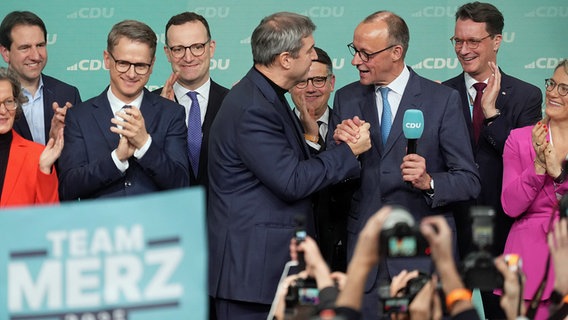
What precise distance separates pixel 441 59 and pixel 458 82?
153 centimetres

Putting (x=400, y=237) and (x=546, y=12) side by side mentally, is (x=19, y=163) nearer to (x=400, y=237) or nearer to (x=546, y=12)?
(x=400, y=237)

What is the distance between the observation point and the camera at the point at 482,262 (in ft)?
11.0

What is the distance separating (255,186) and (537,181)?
4.24 feet

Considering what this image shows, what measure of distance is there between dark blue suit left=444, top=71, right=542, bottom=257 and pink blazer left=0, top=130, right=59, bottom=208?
1.96 metres

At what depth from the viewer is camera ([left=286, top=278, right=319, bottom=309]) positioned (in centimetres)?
370

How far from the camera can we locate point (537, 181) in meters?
5.12

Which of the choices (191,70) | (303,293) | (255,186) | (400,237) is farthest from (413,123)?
(191,70)

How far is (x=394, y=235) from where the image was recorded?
3.13m

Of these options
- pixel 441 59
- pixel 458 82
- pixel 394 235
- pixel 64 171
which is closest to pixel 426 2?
pixel 441 59

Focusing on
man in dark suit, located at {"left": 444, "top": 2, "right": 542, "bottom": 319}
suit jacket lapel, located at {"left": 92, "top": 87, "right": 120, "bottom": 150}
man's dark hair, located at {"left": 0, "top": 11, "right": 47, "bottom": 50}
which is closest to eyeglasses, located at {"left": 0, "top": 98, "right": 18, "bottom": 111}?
suit jacket lapel, located at {"left": 92, "top": 87, "right": 120, "bottom": 150}

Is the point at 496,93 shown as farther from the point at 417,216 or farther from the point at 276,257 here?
the point at 276,257

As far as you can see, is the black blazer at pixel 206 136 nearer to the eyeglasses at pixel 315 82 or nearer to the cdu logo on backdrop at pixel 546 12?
the eyeglasses at pixel 315 82

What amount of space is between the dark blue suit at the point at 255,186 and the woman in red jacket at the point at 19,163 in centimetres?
78

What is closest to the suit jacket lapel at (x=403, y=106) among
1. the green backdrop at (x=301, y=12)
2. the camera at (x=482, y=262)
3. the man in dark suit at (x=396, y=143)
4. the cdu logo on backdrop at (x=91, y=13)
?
the man in dark suit at (x=396, y=143)
